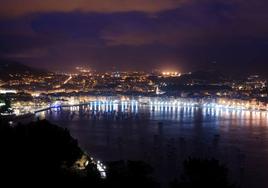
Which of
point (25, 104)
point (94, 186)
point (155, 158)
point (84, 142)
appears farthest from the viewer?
point (25, 104)

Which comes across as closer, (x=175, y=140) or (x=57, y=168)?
(x=57, y=168)

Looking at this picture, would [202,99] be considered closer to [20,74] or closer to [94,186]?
[20,74]

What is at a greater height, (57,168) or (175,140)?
(57,168)

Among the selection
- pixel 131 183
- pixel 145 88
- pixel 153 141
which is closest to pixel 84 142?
pixel 153 141

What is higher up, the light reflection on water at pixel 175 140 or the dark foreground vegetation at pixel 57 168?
the dark foreground vegetation at pixel 57 168

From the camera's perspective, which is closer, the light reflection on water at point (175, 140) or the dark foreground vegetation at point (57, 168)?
the dark foreground vegetation at point (57, 168)
